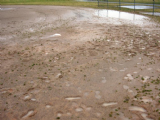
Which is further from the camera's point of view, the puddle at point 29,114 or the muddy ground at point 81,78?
the muddy ground at point 81,78

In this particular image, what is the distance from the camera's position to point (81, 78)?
6.37m

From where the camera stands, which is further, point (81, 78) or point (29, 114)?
point (81, 78)

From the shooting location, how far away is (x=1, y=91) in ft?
18.7

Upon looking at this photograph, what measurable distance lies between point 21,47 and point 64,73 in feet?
13.5

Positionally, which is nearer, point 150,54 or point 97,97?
point 97,97

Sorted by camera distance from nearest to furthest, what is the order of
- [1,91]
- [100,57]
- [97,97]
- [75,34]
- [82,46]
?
[97,97] < [1,91] < [100,57] < [82,46] < [75,34]

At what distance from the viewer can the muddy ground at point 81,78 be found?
4.66m

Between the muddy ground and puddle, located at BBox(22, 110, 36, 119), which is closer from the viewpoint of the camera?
puddle, located at BBox(22, 110, 36, 119)

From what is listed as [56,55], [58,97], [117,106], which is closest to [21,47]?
[56,55]

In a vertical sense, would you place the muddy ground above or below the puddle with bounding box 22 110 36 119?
above

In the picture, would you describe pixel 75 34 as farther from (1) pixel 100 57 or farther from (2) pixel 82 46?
(1) pixel 100 57

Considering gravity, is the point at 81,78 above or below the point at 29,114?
above

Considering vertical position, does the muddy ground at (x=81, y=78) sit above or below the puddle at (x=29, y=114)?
above

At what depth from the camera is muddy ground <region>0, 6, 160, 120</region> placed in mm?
4660
